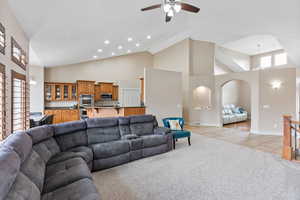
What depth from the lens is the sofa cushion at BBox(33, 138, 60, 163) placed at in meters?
2.34

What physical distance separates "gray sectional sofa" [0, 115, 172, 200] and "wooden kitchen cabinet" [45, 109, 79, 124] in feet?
15.2

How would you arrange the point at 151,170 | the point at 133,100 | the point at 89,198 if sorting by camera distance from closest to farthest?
the point at 89,198, the point at 151,170, the point at 133,100

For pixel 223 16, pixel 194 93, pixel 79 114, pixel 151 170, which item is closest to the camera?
pixel 151 170

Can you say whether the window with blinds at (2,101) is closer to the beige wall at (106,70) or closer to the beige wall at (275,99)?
the beige wall at (106,70)

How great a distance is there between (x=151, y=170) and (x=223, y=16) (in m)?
4.77

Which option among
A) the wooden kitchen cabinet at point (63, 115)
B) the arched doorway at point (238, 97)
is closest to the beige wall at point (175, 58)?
the arched doorway at point (238, 97)

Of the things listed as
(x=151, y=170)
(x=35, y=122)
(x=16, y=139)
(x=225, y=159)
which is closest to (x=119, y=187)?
(x=151, y=170)

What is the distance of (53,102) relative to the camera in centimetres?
764

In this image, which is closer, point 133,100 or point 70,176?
point 70,176

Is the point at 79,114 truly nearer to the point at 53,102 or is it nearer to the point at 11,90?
the point at 53,102

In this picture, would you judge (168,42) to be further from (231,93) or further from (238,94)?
(238,94)

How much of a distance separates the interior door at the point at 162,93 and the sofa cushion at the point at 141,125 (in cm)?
153

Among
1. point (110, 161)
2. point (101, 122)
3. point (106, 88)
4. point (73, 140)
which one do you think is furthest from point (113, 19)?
point (106, 88)


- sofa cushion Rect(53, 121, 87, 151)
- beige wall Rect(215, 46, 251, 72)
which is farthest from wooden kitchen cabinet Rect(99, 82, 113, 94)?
beige wall Rect(215, 46, 251, 72)
